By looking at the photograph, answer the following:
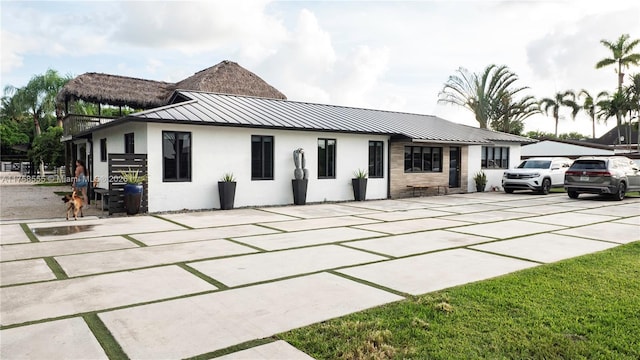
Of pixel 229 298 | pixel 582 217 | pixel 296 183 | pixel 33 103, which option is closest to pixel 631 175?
pixel 582 217

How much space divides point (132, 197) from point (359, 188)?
324 inches

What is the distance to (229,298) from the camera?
478 cm

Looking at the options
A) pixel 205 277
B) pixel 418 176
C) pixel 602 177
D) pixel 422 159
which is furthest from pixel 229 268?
pixel 602 177

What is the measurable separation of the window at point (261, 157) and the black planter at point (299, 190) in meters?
0.88

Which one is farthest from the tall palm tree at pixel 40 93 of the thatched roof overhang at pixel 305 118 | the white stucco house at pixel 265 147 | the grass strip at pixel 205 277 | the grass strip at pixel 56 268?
the grass strip at pixel 205 277

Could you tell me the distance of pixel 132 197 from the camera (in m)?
12.1

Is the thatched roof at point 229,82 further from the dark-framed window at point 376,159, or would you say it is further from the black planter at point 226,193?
the black planter at point 226,193

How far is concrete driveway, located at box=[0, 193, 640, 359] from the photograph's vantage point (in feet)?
12.3

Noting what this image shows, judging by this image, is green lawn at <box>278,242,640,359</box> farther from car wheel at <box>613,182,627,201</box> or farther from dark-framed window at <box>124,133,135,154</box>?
car wheel at <box>613,182,627,201</box>

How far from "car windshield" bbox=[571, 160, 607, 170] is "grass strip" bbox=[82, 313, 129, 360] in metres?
18.6

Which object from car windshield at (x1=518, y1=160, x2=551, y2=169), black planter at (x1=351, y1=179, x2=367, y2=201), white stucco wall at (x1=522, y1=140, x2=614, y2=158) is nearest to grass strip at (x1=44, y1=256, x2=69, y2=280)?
black planter at (x1=351, y1=179, x2=367, y2=201)

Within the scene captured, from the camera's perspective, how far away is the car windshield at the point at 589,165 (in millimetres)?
17391

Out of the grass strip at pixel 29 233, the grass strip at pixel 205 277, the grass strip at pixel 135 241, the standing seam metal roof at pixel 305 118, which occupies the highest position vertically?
the standing seam metal roof at pixel 305 118

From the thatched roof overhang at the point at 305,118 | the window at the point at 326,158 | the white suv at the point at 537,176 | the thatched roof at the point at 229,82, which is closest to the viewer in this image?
the thatched roof overhang at the point at 305,118
